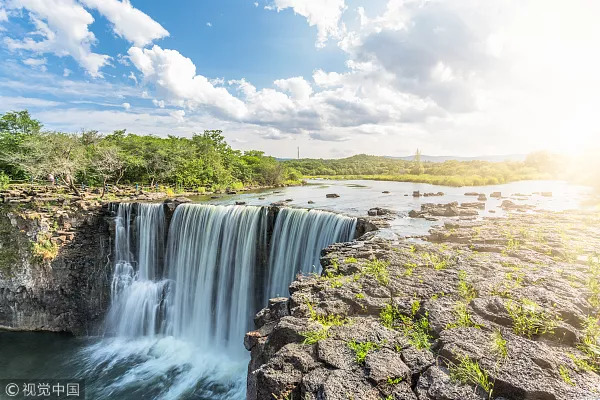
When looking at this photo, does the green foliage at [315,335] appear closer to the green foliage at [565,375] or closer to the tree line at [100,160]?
the green foliage at [565,375]

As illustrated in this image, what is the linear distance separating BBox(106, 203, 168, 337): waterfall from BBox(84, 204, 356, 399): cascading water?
0.17 ft

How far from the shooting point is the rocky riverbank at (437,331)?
3.02 metres

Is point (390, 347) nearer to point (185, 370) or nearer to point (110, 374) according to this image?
point (185, 370)

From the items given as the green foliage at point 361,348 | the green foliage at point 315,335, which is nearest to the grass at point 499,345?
the green foliage at point 361,348

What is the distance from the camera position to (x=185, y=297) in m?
14.9

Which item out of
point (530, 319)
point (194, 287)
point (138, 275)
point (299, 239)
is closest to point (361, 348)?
point (530, 319)

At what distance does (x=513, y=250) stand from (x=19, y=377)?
61.6 feet

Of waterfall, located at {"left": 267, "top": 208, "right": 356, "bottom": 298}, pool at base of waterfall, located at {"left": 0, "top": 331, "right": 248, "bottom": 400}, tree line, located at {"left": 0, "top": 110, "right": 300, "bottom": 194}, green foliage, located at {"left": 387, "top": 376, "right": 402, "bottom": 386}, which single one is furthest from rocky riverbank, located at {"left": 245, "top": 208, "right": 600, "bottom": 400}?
tree line, located at {"left": 0, "top": 110, "right": 300, "bottom": 194}

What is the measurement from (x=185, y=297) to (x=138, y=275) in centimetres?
369

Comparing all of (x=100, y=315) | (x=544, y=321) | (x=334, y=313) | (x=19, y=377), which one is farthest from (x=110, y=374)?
(x=544, y=321)

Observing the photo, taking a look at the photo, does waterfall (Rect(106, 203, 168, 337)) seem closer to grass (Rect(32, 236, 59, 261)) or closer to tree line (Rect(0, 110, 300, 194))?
grass (Rect(32, 236, 59, 261))

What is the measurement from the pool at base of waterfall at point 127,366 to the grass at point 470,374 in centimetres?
961

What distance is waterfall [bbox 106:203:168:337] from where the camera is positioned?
50.1 ft

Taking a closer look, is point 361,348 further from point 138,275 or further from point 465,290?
point 138,275
